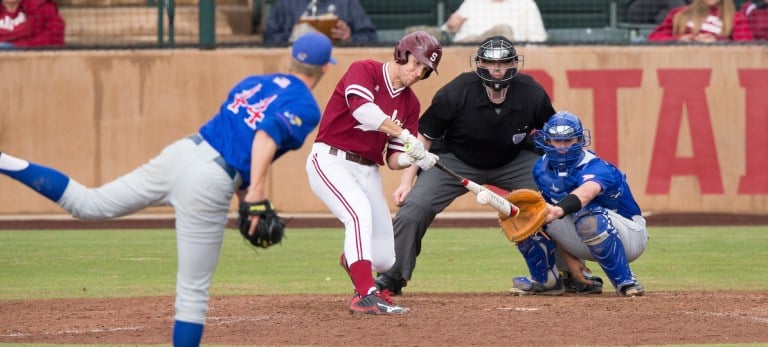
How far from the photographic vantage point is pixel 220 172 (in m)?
6.25

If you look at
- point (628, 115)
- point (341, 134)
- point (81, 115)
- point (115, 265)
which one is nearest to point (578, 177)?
point (341, 134)

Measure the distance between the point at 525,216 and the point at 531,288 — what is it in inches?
36.6

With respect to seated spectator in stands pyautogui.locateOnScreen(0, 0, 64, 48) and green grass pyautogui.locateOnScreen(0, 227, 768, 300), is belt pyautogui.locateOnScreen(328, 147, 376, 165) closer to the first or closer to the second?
green grass pyautogui.locateOnScreen(0, 227, 768, 300)

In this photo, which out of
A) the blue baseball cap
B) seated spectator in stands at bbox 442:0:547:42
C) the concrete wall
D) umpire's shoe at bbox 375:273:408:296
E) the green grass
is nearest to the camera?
the blue baseball cap

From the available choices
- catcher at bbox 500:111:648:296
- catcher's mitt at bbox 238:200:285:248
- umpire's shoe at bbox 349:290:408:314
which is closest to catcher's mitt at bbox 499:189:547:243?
catcher at bbox 500:111:648:296

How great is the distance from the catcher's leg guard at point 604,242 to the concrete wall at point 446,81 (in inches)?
285

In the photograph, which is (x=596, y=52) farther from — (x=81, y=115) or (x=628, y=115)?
(x=81, y=115)

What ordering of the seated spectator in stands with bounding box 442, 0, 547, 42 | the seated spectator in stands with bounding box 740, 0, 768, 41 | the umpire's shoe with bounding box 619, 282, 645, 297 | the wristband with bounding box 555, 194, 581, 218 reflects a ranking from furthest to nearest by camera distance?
the seated spectator in stands with bounding box 740, 0, 768, 41
the seated spectator in stands with bounding box 442, 0, 547, 42
the umpire's shoe with bounding box 619, 282, 645, 297
the wristband with bounding box 555, 194, 581, 218

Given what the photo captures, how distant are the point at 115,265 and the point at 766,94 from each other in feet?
28.3

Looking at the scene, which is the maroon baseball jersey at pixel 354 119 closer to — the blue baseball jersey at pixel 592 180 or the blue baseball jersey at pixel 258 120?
the blue baseball jersey at pixel 592 180

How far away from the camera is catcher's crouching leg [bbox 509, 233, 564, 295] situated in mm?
9359

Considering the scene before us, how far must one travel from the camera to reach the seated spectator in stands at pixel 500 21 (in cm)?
1639

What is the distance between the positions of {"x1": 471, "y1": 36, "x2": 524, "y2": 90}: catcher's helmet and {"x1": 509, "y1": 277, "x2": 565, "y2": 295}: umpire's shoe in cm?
142

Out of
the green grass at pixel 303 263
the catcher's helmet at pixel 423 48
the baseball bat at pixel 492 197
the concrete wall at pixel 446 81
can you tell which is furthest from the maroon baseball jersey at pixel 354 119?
the concrete wall at pixel 446 81
